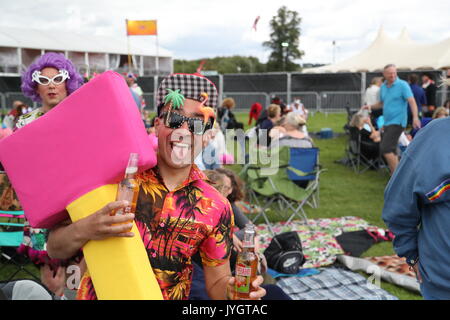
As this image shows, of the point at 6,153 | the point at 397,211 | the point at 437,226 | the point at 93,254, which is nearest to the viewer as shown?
the point at 93,254

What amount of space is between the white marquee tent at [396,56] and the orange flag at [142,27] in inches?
378

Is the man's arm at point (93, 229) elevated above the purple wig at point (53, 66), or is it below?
below

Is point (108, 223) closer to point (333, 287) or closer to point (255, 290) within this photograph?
point (255, 290)

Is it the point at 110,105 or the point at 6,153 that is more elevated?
the point at 110,105

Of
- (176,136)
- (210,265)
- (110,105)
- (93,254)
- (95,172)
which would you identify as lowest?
(210,265)

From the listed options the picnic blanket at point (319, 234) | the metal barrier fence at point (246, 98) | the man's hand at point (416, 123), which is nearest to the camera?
the picnic blanket at point (319, 234)

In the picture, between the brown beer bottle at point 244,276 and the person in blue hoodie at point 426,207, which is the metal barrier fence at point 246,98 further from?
the brown beer bottle at point 244,276

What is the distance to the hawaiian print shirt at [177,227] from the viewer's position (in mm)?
1521

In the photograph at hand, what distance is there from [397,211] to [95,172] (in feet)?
4.44

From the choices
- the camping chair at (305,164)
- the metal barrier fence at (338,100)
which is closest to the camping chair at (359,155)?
the camping chair at (305,164)

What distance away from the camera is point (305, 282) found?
423 cm

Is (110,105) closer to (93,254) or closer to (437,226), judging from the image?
(93,254)

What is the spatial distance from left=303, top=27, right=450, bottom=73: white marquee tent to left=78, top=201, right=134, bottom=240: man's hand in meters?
18.6
